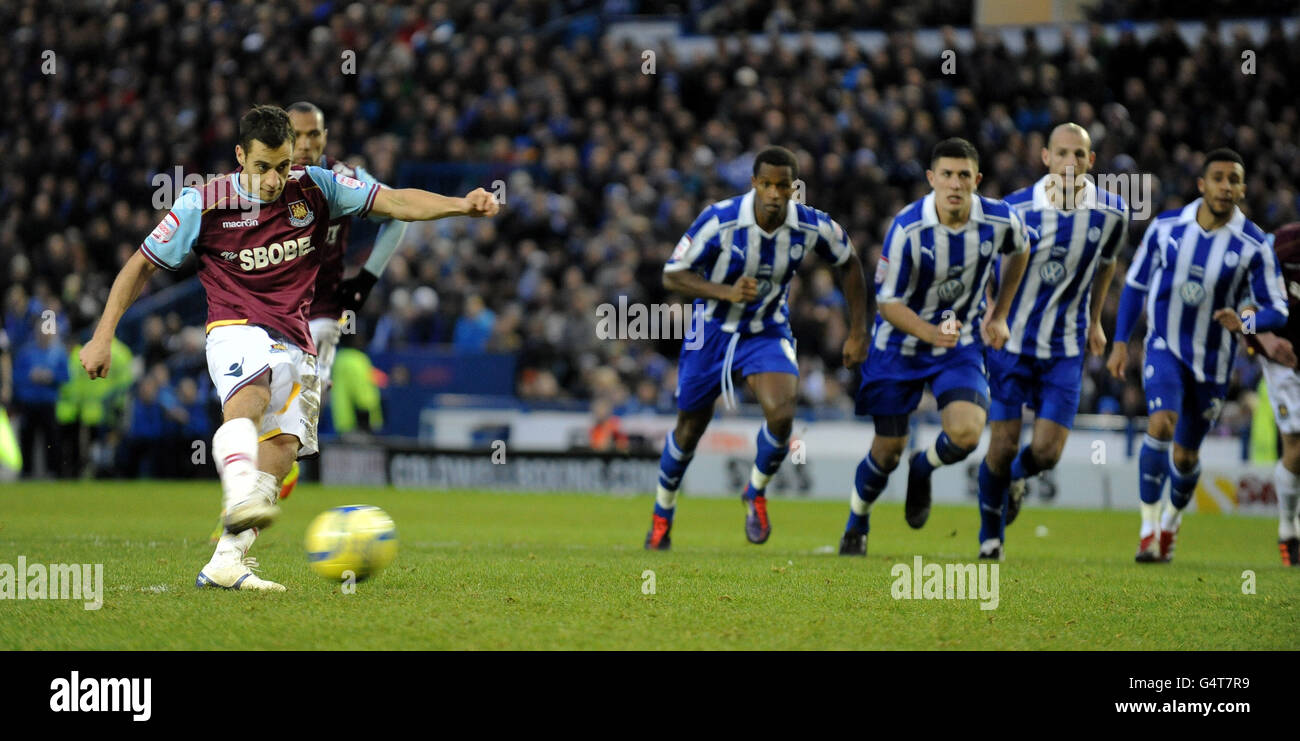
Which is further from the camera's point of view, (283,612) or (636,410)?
(636,410)

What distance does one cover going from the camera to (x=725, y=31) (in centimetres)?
2655

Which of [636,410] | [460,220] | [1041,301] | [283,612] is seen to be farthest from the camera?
[460,220]

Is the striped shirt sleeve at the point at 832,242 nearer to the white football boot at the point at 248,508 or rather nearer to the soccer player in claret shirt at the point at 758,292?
the soccer player in claret shirt at the point at 758,292

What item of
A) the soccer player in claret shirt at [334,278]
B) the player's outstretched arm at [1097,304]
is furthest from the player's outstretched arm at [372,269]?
the player's outstretched arm at [1097,304]

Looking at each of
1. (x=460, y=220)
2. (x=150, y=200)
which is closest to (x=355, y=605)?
(x=460, y=220)

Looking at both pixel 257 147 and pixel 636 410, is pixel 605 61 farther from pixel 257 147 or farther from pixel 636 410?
pixel 257 147

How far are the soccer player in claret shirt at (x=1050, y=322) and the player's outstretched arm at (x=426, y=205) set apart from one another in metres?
4.12

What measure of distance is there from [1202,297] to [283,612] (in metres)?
6.50

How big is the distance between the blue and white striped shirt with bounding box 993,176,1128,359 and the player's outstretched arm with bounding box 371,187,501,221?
12.9 ft

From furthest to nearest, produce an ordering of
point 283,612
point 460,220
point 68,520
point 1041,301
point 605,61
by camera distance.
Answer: point 605,61, point 460,220, point 68,520, point 1041,301, point 283,612

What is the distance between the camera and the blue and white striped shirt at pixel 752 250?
9234mm

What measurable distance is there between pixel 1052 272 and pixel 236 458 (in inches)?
214

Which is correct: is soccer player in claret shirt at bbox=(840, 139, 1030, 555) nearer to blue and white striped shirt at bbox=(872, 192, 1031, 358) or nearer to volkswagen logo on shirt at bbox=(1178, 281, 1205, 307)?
blue and white striped shirt at bbox=(872, 192, 1031, 358)

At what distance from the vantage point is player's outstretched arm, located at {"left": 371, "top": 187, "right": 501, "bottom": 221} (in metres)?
6.69
